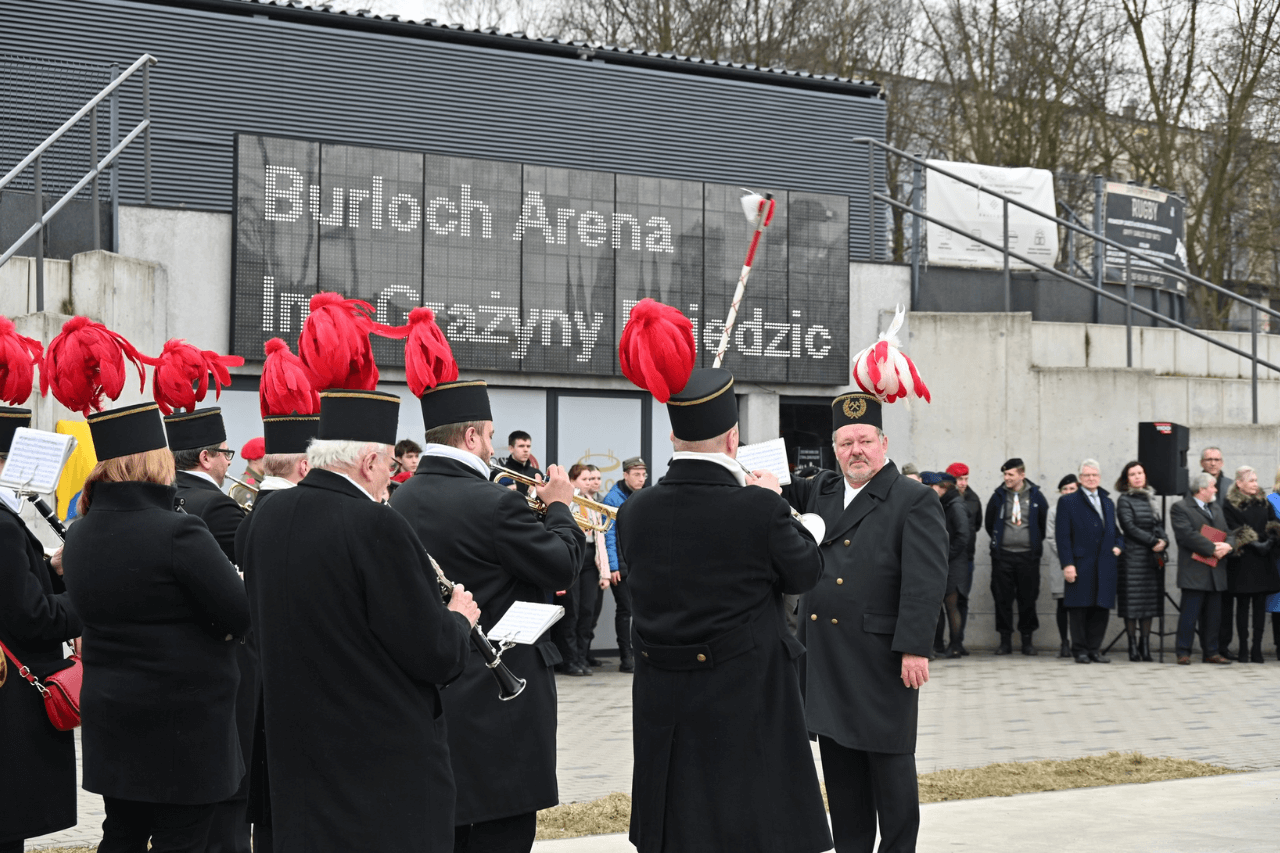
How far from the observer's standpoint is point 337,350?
450 centimetres

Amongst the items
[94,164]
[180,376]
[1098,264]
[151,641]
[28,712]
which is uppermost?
[94,164]

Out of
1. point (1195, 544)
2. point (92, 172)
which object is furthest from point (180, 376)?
point (1195, 544)

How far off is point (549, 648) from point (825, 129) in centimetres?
1595

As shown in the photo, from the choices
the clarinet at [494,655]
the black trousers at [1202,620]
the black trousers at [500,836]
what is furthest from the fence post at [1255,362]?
the clarinet at [494,655]

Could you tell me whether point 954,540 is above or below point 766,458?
below

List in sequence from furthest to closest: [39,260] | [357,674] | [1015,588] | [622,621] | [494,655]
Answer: [1015,588]
[622,621]
[39,260]
[494,655]
[357,674]

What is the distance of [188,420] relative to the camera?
22.1ft

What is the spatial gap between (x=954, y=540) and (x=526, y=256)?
Answer: 5120 millimetres

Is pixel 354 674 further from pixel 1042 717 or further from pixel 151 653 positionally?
pixel 1042 717

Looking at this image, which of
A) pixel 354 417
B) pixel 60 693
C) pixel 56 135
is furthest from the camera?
pixel 56 135

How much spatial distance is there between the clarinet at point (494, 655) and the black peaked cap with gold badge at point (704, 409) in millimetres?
937

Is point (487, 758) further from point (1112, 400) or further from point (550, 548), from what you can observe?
point (1112, 400)

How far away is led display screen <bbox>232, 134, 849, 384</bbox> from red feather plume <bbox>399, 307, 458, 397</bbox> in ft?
24.2

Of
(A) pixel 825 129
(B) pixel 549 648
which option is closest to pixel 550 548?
(B) pixel 549 648
